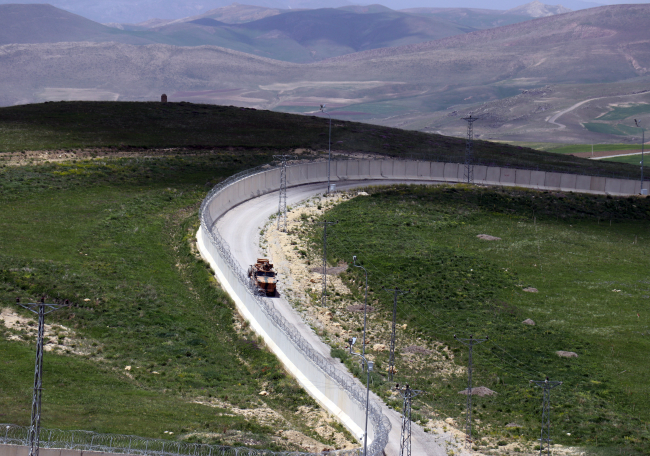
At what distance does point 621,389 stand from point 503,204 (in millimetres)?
57389

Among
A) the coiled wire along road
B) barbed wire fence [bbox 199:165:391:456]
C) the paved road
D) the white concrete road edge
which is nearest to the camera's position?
barbed wire fence [bbox 199:165:391:456]

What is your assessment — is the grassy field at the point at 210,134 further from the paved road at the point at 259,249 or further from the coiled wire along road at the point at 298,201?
the paved road at the point at 259,249

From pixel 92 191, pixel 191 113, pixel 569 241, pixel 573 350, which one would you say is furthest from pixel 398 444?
pixel 191 113

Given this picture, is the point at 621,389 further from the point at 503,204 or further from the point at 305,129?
the point at 305,129

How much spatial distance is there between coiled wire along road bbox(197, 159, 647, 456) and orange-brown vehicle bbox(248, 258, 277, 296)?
82 centimetres

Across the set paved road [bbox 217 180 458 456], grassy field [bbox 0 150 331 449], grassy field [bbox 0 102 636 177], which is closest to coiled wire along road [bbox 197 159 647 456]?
paved road [bbox 217 180 458 456]

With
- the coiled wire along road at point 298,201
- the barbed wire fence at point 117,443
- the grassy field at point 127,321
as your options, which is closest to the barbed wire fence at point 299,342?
the coiled wire along road at point 298,201

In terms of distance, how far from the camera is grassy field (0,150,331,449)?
4262cm

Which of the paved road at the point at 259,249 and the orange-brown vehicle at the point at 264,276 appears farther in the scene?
the orange-brown vehicle at the point at 264,276

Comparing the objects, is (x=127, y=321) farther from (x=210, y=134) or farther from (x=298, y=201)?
(x=210, y=134)

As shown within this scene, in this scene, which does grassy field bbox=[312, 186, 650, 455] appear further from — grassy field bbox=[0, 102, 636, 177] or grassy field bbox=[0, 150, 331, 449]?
grassy field bbox=[0, 102, 636, 177]

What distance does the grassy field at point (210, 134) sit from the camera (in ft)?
417

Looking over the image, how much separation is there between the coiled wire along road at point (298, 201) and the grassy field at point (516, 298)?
3781 mm

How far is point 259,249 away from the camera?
79.6 metres
